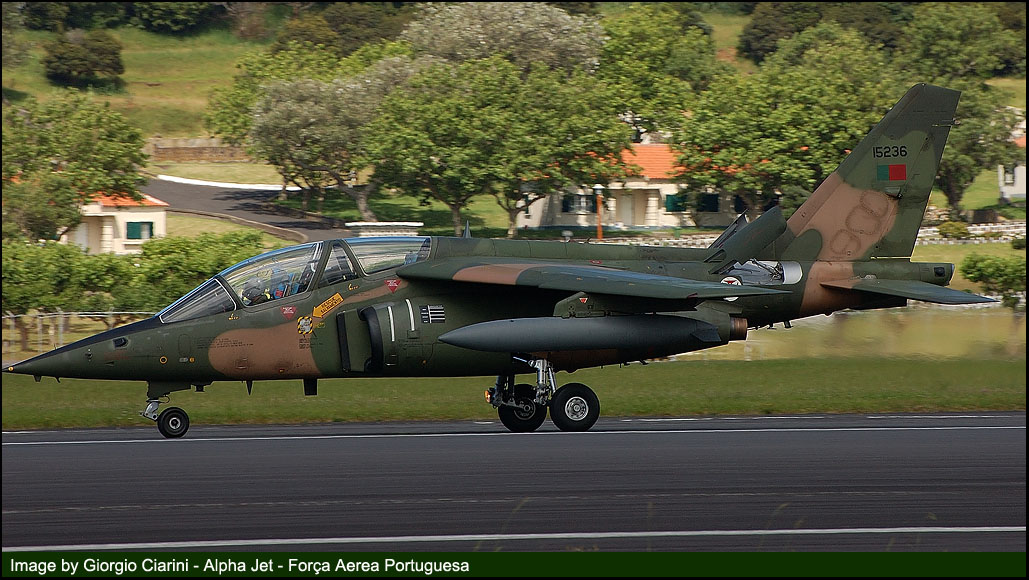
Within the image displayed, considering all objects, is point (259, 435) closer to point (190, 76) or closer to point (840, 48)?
point (840, 48)

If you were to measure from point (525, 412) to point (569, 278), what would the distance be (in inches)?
106

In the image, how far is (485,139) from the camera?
6209 centimetres

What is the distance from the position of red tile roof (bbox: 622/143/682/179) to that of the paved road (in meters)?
18.2

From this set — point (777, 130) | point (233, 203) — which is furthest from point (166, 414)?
point (233, 203)

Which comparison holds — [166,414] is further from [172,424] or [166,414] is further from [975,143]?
[975,143]

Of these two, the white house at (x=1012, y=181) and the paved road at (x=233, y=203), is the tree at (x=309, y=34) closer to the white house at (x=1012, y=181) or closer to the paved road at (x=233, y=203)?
the paved road at (x=233, y=203)

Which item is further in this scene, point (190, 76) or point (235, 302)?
point (190, 76)

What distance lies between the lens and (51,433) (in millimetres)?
18719

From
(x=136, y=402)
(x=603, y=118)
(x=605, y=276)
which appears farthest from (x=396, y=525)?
(x=603, y=118)

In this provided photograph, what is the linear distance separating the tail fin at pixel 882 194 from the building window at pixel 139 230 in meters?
48.6

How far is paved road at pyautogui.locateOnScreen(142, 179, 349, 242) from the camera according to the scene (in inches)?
2621

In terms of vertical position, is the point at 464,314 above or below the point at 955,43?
below

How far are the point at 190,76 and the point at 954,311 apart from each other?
98.3 meters

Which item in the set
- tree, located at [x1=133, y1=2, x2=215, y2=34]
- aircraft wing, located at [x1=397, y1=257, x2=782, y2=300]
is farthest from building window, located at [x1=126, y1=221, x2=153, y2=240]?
tree, located at [x1=133, y1=2, x2=215, y2=34]
